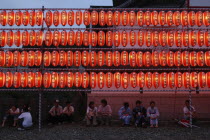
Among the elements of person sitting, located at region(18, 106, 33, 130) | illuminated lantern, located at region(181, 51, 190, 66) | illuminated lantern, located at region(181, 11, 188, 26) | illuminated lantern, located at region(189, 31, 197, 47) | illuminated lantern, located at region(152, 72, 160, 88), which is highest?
illuminated lantern, located at region(181, 11, 188, 26)

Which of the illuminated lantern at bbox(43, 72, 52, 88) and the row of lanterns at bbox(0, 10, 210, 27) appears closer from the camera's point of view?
the illuminated lantern at bbox(43, 72, 52, 88)

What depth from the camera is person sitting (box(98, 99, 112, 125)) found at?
14.0 metres

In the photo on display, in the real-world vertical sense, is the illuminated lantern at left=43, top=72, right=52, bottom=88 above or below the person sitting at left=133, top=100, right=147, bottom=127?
above

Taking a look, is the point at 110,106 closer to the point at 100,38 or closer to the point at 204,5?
the point at 100,38

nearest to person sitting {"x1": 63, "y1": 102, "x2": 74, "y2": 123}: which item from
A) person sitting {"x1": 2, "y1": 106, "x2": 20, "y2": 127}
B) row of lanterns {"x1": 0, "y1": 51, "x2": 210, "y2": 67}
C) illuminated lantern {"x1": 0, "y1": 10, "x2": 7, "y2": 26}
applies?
person sitting {"x1": 2, "y1": 106, "x2": 20, "y2": 127}

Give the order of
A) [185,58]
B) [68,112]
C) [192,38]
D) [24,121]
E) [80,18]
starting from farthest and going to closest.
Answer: [68,112]
[24,121]
[80,18]
[192,38]
[185,58]

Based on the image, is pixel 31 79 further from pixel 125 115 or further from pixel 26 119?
pixel 125 115

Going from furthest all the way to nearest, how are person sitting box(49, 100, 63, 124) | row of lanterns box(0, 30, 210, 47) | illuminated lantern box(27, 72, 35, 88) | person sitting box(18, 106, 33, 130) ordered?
1. person sitting box(49, 100, 63, 124)
2. person sitting box(18, 106, 33, 130)
3. row of lanterns box(0, 30, 210, 47)
4. illuminated lantern box(27, 72, 35, 88)

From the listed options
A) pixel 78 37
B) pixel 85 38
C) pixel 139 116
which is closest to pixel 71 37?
pixel 78 37

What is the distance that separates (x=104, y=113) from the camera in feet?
46.1

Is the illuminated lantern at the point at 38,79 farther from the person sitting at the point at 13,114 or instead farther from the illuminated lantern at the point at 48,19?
the person sitting at the point at 13,114

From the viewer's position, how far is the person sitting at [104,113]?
14023 mm

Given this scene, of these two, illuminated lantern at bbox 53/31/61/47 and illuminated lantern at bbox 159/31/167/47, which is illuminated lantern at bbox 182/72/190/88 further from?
illuminated lantern at bbox 53/31/61/47

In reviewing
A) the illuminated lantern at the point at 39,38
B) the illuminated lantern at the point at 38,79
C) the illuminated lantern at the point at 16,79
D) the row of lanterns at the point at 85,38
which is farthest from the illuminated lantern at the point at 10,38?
the illuminated lantern at the point at 38,79
